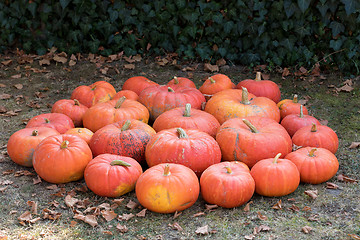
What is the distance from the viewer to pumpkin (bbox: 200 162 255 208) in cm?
344

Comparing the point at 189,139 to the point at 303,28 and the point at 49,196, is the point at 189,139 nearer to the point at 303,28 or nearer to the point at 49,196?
the point at 49,196

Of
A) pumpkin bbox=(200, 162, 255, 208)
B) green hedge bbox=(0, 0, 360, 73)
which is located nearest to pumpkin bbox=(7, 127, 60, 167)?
pumpkin bbox=(200, 162, 255, 208)

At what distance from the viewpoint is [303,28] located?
248 inches

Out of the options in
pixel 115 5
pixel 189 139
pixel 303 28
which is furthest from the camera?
pixel 115 5

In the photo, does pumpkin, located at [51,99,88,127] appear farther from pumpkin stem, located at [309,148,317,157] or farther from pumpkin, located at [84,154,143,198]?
pumpkin stem, located at [309,148,317,157]

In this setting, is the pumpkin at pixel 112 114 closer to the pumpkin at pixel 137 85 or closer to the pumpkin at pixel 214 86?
the pumpkin at pixel 137 85

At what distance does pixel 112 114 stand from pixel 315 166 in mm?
2132

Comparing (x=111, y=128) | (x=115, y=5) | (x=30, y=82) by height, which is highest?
(x=115, y=5)

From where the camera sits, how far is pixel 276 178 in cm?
359

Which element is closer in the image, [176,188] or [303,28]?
[176,188]

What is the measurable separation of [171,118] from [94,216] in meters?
1.42

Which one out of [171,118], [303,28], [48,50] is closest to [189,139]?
[171,118]

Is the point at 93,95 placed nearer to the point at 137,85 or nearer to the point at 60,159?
the point at 137,85

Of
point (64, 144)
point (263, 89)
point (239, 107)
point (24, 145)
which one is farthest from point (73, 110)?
point (263, 89)
